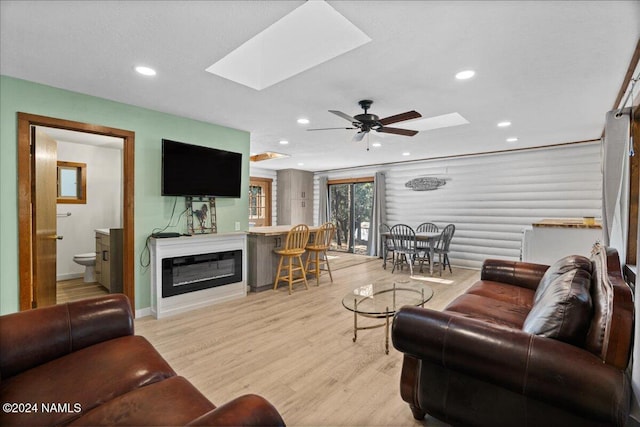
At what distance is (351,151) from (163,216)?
3620mm

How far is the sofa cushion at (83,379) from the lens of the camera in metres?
1.18

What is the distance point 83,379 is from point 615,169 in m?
3.97

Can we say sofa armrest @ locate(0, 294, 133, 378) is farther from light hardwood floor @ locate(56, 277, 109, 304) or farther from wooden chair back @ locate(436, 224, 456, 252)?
wooden chair back @ locate(436, 224, 456, 252)

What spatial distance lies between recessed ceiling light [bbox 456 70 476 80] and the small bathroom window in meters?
5.97

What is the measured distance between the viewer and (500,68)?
2.41m

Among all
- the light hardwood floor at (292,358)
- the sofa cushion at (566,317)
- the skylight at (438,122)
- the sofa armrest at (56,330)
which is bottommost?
the light hardwood floor at (292,358)

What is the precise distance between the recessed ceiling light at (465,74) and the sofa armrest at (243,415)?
269cm

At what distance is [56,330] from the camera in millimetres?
1579

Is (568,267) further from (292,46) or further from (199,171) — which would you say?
(199,171)

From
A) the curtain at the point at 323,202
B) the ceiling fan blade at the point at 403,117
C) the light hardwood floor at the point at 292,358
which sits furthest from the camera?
the curtain at the point at 323,202

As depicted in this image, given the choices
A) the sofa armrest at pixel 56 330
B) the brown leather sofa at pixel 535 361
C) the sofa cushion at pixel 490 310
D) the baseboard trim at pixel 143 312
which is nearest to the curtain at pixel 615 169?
the brown leather sofa at pixel 535 361

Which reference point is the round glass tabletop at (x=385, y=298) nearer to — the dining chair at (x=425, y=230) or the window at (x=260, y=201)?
the dining chair at (x=425, y=230)

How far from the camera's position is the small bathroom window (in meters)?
5.13

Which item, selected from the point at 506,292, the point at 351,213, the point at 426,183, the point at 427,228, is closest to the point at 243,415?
the point at 506,292
